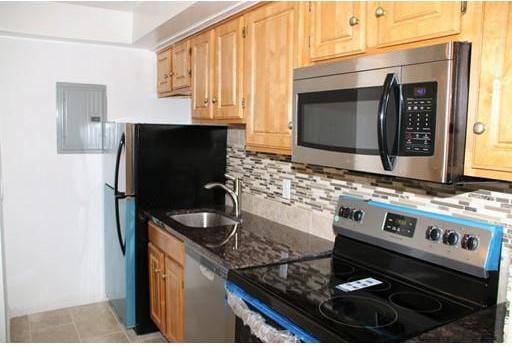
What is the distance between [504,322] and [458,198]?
1.61 feet

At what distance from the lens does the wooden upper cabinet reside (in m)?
1.14

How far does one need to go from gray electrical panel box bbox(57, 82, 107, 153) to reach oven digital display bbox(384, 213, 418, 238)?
97.6 inches

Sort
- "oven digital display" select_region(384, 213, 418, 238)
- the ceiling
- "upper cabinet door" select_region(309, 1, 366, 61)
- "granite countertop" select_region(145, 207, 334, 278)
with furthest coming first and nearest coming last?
the ceiling → "granite countertop" select_region(145, 207, 334, 278) → "oven digital display" select_region(384, 213, 418, 238) → "upper cabinet door" select_region(309, 1, 366, 61)

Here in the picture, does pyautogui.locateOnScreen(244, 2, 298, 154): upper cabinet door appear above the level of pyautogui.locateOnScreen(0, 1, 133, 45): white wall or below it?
below

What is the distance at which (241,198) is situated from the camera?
9.89ft

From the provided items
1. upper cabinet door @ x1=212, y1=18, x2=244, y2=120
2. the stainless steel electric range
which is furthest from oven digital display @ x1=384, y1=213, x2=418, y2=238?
upper cabinet door @ x1=212, y1=18, x2=244, y2=120

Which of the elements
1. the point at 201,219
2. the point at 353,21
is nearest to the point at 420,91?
the point at 353,21

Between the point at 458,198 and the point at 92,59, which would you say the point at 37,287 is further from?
the point at 458,198

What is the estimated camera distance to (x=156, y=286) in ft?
9.36

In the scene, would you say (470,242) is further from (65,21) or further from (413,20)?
(65,21)

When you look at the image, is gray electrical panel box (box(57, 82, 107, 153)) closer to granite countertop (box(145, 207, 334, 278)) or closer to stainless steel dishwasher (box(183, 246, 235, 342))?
granite countertop (box(145, 207, 334, 278))

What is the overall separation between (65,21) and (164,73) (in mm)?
780

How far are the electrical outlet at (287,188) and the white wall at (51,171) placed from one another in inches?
60.7

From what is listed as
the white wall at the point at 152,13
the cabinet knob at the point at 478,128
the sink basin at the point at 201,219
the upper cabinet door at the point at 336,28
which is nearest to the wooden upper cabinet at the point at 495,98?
the cabinet knob at the point at 478,128
